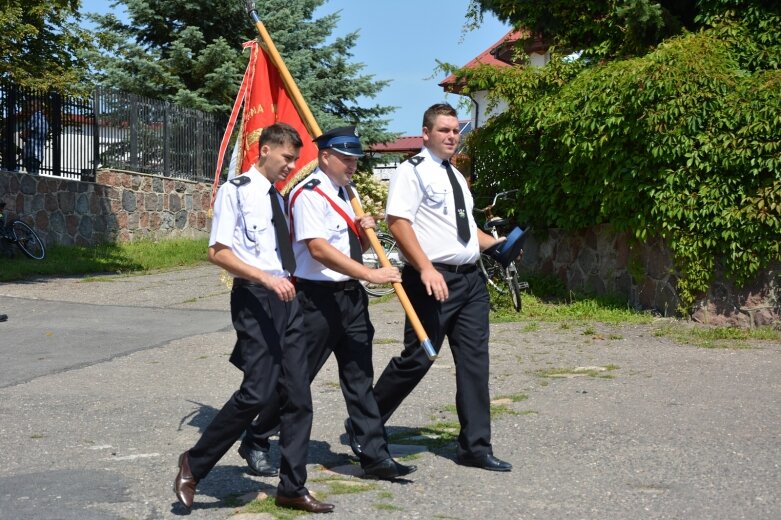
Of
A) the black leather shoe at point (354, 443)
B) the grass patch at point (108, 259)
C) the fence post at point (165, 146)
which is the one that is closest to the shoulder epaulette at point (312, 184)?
the black leather shoe at point (354, 443)

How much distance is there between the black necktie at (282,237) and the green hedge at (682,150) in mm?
7240

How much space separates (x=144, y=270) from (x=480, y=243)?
13.2m

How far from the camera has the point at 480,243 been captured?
19.9 ft

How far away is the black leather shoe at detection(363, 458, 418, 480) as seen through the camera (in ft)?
17.8

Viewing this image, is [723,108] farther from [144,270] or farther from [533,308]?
[144,270]

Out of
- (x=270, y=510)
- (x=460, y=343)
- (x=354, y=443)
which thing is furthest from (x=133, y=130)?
(x=270, y=510)

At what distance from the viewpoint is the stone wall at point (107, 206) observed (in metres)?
18.9

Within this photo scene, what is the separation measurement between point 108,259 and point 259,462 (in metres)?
13.8

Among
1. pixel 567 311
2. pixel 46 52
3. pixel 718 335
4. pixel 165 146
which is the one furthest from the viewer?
pixel 46 52

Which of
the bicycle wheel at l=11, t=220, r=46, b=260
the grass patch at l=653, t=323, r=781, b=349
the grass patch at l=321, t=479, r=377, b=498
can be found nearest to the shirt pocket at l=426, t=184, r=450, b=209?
the grass patch at l=321, t=479, r=377, b=498

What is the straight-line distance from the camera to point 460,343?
230 inches

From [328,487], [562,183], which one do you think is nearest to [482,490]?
[328,487]

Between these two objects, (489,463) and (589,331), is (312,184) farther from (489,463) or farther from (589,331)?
(589,331)

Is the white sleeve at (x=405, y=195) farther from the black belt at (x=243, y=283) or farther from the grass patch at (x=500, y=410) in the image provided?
the grass patch at (x=500, y=410)
